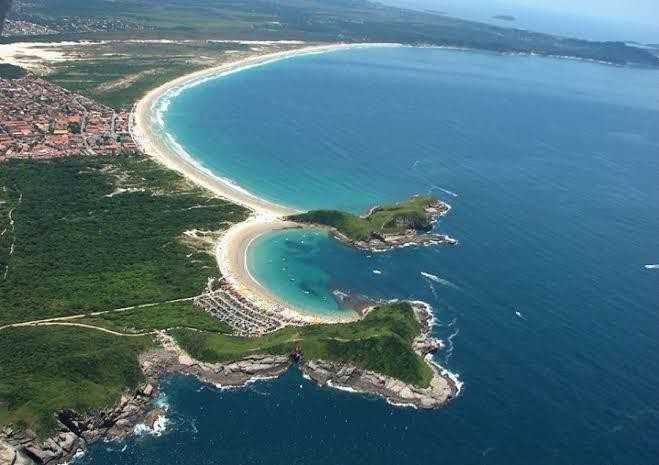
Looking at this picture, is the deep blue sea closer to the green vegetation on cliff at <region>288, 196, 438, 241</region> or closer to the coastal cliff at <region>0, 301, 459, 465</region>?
the coastal cliff at <region>0, 301, 459, 465</region>

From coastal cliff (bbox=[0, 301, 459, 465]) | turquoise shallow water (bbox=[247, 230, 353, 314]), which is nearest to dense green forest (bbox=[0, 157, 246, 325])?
turquoise shallow water (bbox=[247, 230, 353, 314])

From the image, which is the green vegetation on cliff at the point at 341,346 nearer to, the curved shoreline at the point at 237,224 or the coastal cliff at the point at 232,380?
the coastal cliff at the point at 232,380

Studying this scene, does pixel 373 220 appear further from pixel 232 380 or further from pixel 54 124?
pixel 54 124

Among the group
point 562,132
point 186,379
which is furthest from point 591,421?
point 562,132

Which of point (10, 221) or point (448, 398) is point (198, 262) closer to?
point (10, 221)

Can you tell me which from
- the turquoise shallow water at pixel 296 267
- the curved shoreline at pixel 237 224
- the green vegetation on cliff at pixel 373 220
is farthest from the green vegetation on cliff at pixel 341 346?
the green vegetation on cliff at pixel 373 220

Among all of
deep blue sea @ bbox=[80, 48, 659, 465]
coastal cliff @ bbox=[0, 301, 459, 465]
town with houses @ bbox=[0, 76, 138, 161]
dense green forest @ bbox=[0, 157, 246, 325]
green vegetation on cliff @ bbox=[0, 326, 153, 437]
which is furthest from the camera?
town with houses @ bbox=[0, 76, 138, 161]

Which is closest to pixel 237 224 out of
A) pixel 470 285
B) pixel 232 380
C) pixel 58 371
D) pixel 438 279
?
pixel 438 279
